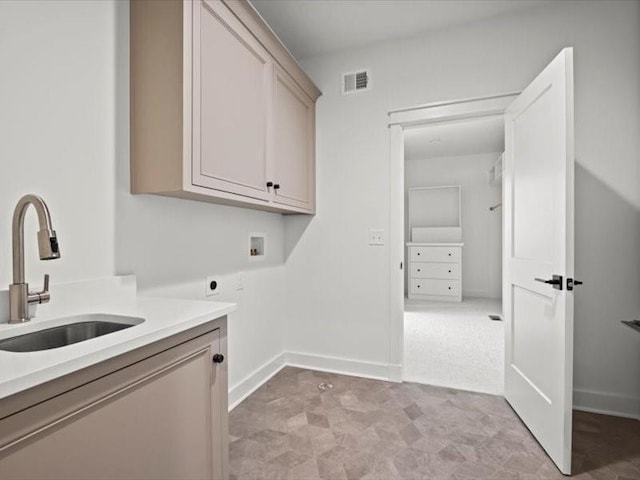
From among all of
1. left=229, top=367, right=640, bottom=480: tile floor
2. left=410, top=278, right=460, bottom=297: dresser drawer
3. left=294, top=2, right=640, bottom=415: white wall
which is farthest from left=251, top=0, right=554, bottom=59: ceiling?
left=410, top=278, right=460, bottom=297: dresser drawer

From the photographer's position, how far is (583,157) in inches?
82.1

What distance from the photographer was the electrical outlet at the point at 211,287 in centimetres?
188

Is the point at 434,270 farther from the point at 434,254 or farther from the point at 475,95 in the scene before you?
the point at 475,95

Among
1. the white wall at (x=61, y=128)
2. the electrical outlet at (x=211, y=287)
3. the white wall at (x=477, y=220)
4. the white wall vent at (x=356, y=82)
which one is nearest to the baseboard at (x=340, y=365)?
the electrical outlet at (x=211, y=287)

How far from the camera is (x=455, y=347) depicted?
3221 mm

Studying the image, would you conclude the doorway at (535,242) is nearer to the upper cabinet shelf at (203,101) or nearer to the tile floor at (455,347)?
the tile floor at (455,347)

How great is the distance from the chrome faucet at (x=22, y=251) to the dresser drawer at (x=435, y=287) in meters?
5.37

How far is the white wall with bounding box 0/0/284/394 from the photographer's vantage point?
3.57 feet

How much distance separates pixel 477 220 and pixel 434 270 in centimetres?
123

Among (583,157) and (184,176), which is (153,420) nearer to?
(184,176)

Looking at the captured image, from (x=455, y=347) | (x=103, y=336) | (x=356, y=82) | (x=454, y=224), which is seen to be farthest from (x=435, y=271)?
(x=103, y=336)

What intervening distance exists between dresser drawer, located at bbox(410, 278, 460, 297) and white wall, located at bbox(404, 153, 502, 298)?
A: 57 cm

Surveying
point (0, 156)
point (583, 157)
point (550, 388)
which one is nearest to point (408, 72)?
point (583, 157)

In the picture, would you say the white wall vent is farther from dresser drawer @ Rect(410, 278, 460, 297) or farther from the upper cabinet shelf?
dresser drawer @ Rect(410, 278, 460, 297)
